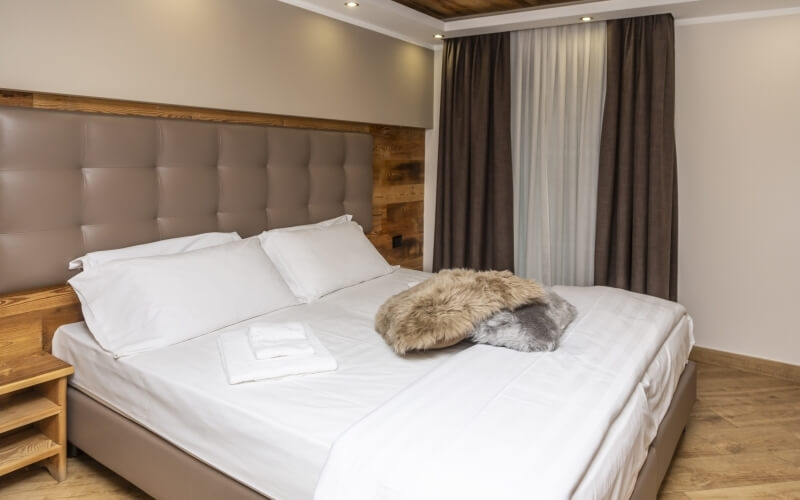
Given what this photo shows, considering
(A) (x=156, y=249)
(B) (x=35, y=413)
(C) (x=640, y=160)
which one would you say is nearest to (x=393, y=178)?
(C) (x=640, y=160)

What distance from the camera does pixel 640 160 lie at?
11.5 ft

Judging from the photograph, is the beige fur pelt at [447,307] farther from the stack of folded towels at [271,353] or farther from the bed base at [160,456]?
the bed base at [160,456]

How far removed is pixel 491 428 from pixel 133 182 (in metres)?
1.91

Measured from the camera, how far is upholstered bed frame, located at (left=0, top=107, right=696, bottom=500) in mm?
1968

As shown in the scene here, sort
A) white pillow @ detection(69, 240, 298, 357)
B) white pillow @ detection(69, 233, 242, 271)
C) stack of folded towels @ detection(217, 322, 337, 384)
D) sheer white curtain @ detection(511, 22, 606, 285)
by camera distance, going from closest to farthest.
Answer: stack of folded towels @ detection(217, 322, 337, 384) < white pillow @ detection(69, 240, 298, 357) < white pillow @ detection(69, 233, 242, 271) < sheer white curtain @ detection(511, 22, 606, 285)

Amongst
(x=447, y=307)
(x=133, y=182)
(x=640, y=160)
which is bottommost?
(x=447, y=307)

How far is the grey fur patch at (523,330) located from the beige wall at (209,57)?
5.56 ft

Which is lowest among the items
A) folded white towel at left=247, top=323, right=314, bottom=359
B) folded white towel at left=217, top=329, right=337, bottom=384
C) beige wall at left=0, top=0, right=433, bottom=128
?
folded white towel at left=217, top=329, right=337, bottom=384

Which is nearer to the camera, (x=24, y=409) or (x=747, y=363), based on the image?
(x=24, y=409)

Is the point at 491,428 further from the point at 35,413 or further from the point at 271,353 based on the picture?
the point at 35,413

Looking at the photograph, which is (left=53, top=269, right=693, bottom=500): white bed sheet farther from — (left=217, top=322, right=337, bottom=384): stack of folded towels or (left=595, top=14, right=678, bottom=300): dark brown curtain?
(left=595, top=14, right=678, bottom=300): dark brown curtain

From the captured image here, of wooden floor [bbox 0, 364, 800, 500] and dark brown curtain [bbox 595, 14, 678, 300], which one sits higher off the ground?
dark brown curtain [bbox 595, 14, 678, 300]

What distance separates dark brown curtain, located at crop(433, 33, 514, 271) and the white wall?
17 cm

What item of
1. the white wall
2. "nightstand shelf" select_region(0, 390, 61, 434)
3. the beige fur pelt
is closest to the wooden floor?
"nightstand shelf" select_region(0, 390, 61, 434)
